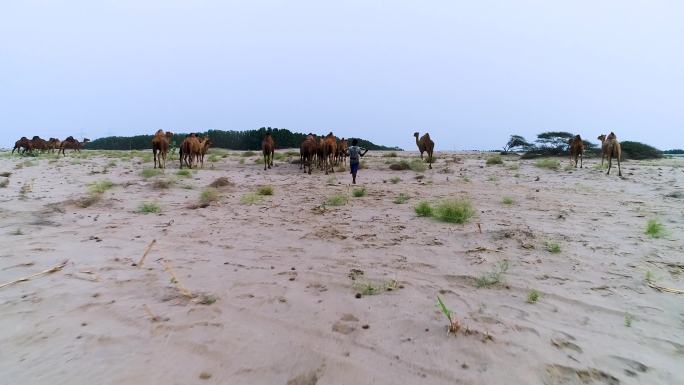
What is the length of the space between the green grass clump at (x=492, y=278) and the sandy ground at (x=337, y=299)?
63mm

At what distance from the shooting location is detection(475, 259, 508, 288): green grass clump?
4355mm

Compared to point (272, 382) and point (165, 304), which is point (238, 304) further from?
point (272, 382)

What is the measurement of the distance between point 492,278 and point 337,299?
Answer: 173 cm

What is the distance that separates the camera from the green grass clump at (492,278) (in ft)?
14.3

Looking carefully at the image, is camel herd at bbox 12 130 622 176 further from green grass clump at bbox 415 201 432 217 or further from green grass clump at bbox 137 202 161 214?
green grass clump at bbox 415 201 432 217

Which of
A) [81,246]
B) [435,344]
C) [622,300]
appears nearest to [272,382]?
[435,344]

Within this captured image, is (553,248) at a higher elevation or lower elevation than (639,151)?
lower

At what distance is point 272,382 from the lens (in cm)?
271

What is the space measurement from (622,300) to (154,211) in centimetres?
801

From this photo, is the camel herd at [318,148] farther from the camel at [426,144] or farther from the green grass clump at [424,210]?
the green grass clump at [424,210]

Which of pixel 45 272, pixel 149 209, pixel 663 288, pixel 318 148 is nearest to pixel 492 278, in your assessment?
pixel 663 288

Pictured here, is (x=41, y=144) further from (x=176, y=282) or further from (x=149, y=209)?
(x=176, y=282)

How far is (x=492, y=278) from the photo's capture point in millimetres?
4496

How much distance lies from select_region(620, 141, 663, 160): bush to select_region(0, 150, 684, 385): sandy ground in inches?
960
